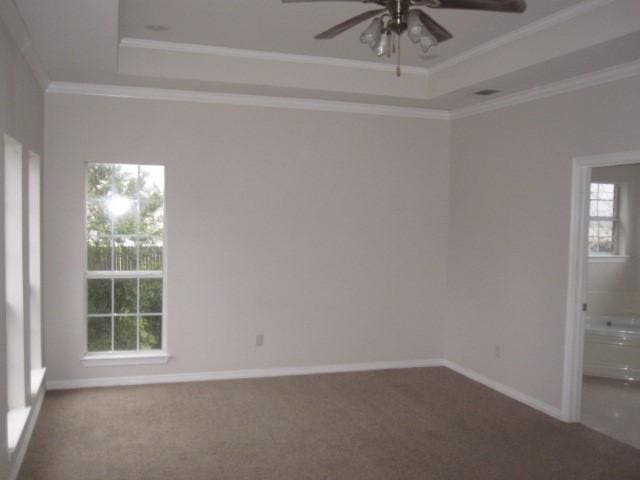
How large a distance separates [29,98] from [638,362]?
5.79m

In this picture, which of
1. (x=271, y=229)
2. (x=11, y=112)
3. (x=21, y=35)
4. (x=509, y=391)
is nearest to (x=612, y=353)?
(x=509, y=391)

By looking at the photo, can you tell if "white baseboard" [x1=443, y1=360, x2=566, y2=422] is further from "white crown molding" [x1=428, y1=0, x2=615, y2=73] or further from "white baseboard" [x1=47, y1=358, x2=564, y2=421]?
"white crown molding" [x1=428, y1=0, x2=615, y2=73]

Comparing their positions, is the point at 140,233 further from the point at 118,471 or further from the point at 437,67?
the point at 437,67

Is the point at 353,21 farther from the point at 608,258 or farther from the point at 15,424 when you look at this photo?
the point at 608,258

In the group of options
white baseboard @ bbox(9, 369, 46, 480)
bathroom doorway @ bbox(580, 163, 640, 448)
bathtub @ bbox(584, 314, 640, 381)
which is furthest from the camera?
bathroom doorway @ bbox(580, 163, 640, 448)

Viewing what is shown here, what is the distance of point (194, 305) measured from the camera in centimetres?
542

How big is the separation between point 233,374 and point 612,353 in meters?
3.71

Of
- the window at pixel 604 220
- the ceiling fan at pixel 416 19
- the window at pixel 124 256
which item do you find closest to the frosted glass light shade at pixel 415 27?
the ceiling fan at pixel 416 19

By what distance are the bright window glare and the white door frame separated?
12.3ft

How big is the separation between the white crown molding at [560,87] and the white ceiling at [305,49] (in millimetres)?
80

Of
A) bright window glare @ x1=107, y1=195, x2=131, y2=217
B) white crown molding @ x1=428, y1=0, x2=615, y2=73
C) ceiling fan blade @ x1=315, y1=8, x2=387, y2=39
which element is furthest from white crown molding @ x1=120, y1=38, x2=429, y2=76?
ceiling fan blade @ x1=315, y1=8, x2=387, y2=39

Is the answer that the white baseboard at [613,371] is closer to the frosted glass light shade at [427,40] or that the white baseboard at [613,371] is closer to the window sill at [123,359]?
the window sill at [123,359]

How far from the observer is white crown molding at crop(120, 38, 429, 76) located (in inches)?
183

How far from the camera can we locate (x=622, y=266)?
23.4 ft
